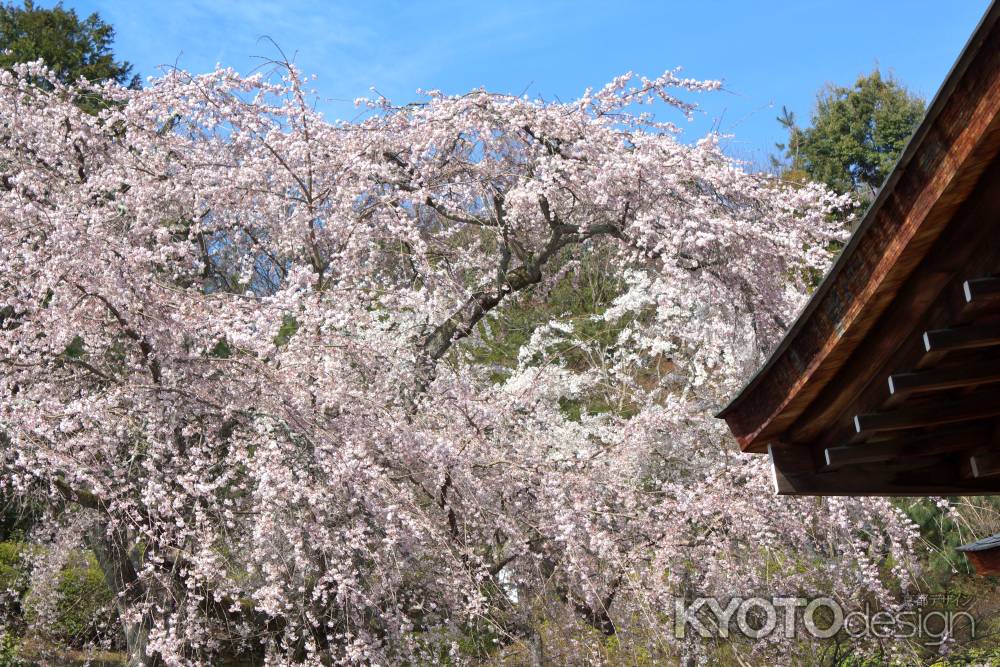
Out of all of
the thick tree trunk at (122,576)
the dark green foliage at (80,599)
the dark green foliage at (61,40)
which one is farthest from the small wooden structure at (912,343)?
the dark green foliage at (61,40)

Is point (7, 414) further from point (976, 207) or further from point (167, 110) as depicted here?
point (976, 207)

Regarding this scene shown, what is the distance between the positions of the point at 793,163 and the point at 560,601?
17633mm

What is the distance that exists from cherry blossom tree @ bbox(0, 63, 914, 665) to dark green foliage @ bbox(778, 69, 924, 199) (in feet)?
49.0

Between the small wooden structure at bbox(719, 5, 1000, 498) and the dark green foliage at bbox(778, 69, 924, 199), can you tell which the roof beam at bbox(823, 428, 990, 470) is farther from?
the dark green foliage at bbox(778, 69, 924, 199)

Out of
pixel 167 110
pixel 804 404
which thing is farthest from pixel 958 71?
pixel 167 110

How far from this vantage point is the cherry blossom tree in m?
5.34

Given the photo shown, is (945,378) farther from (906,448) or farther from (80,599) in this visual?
(80,599)

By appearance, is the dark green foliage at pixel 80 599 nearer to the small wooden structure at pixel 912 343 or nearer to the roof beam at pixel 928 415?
the small wooden structure at pixel 912 343

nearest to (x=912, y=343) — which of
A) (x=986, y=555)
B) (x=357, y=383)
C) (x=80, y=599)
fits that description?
(x=986, y=555)

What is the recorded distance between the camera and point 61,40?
60.3 feet

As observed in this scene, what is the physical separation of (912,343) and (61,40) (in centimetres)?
1966

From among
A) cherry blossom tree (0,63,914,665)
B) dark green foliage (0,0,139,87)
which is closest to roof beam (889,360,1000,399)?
cherry blossom tree (0,63,914,665)

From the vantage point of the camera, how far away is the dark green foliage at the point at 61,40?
1756 cm

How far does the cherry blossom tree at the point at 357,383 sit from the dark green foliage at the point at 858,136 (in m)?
14.9
